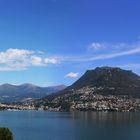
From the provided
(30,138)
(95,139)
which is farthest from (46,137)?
(95,139)

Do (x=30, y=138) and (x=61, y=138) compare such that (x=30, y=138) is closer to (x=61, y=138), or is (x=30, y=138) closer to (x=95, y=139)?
(x=61, y=138)

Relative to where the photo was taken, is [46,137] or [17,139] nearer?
[17,139]

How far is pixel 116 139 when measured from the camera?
119875mm

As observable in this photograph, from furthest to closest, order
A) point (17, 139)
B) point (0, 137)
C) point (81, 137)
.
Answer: point (81, 137) < point (17, 139) < point (0, 137)

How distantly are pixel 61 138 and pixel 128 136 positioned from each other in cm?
2202

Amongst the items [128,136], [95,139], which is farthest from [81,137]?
[128,136]

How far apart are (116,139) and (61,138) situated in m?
16.1

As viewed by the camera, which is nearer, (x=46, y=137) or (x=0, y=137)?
(x=0, y=137)

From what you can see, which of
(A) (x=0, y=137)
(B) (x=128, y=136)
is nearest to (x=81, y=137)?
(B) (x=128, y=136)

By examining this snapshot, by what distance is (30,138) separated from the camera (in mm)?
119625

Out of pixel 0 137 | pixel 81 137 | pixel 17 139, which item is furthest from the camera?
pixel 81 137

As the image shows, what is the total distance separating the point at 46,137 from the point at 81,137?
10524 mm

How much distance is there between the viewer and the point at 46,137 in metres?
123

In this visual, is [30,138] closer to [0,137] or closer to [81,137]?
[81,137]
